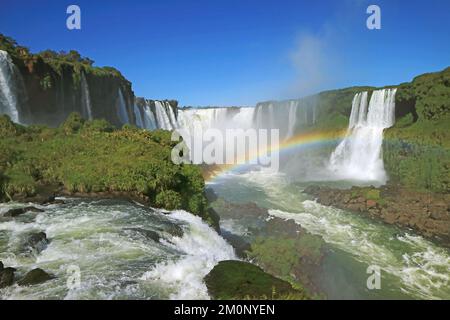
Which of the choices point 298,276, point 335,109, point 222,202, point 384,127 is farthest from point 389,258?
point 335,109

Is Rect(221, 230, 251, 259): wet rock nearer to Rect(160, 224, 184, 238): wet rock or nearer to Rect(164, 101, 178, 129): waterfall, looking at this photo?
Rect(160, 224, 184, 238): wet rock

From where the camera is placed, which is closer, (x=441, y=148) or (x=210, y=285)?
(x=210, y=285)

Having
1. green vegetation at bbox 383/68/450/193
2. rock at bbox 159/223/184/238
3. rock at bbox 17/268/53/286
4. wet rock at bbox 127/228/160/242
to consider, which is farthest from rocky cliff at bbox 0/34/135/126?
green vegetation at bbox 383/68/450/193

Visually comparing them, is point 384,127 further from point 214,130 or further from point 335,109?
point 214,130

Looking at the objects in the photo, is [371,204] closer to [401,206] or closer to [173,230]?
[401,206]

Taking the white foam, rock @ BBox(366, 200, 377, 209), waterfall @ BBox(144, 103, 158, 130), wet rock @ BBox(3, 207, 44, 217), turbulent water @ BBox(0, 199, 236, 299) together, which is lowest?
rock @ BBox(366, 200, 377, 209)

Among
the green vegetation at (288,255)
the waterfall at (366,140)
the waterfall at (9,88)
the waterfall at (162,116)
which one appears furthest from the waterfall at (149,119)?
the green vegetation at (288,255)

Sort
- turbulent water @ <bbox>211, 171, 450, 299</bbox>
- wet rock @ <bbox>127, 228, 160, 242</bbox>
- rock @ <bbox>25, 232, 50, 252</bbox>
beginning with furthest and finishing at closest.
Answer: turbulent water @ <bbox>211, 171, 450, 299</bbox> → wet rock @ <bbox>127, 228, 160, 242</bbox> → rock @ <bbox>25, 232, 50, 252</bbox>
